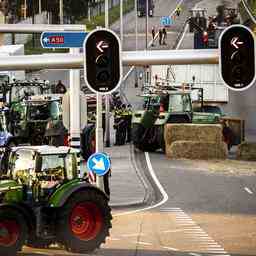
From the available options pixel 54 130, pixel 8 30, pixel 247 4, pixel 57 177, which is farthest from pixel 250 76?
pixel 247 4

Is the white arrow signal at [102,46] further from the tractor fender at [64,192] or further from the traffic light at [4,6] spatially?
the traffic light at [4,6]

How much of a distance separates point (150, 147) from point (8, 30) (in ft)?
49.4

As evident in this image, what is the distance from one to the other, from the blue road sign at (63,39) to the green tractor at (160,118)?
753 inches

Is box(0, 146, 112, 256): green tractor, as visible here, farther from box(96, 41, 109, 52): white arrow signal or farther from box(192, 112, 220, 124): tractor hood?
box(192, 112, 220, 124): tractor hood

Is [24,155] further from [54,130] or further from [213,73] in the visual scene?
[213,73]

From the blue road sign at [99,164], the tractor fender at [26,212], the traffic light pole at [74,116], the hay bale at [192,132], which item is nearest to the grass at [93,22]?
the hay bale at [192,132]

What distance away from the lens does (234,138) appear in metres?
44.6

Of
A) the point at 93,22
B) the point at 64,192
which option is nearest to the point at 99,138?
the point at 64,192

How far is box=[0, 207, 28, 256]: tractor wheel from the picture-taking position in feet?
58.3

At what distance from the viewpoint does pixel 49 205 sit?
60.0ft

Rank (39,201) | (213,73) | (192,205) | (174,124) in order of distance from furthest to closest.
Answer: (213,73) < (174,124) < (192,205) < (39,201)

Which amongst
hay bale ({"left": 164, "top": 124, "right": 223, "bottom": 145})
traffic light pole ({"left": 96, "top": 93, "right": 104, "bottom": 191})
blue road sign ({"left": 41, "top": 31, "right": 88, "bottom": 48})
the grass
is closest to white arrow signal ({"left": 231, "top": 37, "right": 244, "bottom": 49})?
blue road sign ({"left": 41, "top": 31, "right": 88, "bottom": 48})

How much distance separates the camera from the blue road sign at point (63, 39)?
22.2 m

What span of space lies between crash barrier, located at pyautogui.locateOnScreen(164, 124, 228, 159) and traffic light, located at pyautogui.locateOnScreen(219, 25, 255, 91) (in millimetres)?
25223
